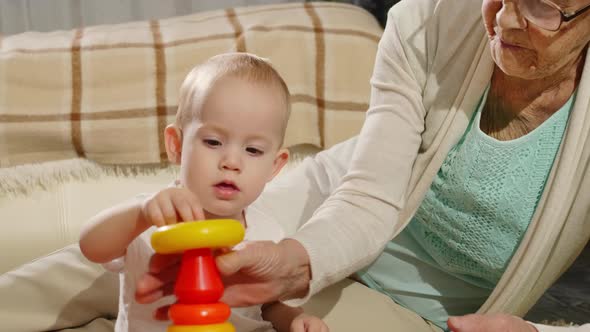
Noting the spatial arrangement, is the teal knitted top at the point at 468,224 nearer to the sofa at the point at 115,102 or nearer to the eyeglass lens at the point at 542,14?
the eyeglass lens at the point at 542,14

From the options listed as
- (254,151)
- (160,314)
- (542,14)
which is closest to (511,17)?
(542,14)

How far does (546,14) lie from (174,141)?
580 millimetres

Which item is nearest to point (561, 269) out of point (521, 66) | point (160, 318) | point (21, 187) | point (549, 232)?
point (549, 232)

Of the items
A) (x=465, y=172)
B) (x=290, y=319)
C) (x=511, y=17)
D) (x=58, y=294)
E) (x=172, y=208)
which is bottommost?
(x=58, y=294)

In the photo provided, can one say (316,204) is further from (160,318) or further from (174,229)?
(174,229)

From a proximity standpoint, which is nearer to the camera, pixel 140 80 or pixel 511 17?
pixel 511 17

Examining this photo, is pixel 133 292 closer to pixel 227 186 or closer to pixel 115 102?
pixel 227 186

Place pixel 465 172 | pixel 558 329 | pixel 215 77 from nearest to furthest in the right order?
1. pixel 215 77
2. pixel 558 329
3. pixel 465 172

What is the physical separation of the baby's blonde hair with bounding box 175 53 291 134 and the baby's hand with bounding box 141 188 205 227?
0.19m

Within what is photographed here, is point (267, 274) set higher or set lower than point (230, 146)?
lower

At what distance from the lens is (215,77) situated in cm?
112

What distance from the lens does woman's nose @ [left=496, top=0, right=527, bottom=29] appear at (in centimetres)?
119

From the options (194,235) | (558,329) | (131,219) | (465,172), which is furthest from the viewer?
(465,172)

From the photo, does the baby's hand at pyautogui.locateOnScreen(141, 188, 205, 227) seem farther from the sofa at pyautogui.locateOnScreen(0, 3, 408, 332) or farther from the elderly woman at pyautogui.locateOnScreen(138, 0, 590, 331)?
the sofa at pyautogui.locateOnScreen(0, 3, 408, 332)
